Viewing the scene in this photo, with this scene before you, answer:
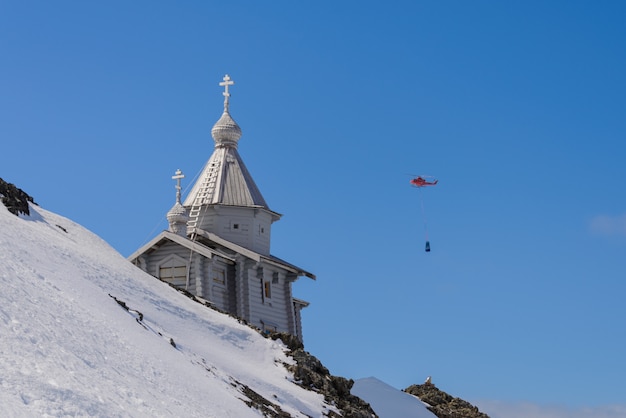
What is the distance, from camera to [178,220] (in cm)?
4100

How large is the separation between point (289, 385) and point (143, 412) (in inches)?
421

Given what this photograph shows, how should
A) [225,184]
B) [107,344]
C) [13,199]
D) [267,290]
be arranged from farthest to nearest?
[225,184], [267,290], [13,199], [107,344]

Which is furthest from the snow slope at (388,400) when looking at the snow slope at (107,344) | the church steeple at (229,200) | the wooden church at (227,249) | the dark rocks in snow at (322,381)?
the church steeple at (229,200)

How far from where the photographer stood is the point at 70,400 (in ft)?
50.7

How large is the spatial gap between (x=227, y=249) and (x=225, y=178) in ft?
11.7

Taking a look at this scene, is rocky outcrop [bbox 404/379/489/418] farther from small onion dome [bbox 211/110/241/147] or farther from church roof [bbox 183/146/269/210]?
small onion dome [bbox 211/110/241/147]

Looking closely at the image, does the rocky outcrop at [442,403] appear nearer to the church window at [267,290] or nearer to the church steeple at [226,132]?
the church window at [267,290]

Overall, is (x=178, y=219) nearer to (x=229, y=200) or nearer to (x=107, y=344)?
(x=229, y=200)

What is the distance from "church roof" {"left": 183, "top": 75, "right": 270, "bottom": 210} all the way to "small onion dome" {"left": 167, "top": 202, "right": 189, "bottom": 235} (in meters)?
1.01

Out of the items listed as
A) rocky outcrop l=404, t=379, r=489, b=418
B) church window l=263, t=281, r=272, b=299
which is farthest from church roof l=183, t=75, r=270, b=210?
rocky outcrop l=404, t=379, r=489, b=418

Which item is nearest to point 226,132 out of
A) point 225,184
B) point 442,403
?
point 225,184

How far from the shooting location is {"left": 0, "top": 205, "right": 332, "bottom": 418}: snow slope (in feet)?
52.9

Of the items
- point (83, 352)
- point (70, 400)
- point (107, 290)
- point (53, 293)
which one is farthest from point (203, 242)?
point (70, 400)

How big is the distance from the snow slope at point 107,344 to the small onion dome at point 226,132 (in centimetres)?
1370
